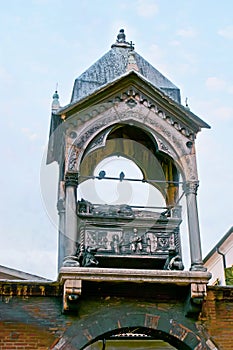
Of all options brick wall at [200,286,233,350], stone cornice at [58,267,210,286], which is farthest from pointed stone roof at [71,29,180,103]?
brick wall at [200,286,233,350]

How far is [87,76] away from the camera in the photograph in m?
13.2

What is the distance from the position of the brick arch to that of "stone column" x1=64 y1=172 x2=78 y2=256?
1.33m

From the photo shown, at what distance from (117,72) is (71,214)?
377 centimetres

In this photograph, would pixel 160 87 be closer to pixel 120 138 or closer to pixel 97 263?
pixel 120 138

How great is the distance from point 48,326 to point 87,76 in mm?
5564

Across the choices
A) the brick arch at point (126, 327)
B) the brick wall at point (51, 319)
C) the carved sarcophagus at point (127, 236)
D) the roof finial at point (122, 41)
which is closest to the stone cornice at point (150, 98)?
the carved sarcophagus at point (127, 236)

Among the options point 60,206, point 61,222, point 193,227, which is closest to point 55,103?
point 60,206

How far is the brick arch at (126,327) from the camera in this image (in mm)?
10727

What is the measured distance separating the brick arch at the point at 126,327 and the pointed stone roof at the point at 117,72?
4.41m

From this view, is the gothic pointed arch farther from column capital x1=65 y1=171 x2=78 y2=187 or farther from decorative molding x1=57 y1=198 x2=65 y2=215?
column capital x1=65 y1=171 x2=78 y2=187

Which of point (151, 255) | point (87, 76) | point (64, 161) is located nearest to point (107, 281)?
point (151, 255)

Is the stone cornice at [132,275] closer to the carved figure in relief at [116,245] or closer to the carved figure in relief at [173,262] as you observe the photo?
the carved figure in relief at [173,262]

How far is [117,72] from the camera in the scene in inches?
526

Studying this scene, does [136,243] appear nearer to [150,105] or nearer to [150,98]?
[150,105]
